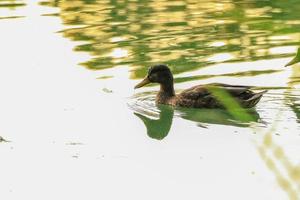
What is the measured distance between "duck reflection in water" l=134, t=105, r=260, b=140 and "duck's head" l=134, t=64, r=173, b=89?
1.48ft

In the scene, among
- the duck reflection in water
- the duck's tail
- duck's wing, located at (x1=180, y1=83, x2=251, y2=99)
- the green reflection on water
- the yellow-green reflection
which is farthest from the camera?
the green reflection on water

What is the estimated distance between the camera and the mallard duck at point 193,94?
382 inches

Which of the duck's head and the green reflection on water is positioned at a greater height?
the duck's head

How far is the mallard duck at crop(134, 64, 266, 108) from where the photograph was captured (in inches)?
382

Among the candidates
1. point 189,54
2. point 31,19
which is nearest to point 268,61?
point 189,54

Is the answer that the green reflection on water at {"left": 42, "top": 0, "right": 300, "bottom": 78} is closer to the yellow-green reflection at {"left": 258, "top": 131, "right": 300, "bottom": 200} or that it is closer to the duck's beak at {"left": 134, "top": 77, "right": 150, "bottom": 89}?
the duck's beak at {"left": 134, "top": 77, "right": 150, "bottom": 89}

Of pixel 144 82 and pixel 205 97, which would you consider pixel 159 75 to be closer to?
pixel 144 82

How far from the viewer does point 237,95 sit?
384 inches

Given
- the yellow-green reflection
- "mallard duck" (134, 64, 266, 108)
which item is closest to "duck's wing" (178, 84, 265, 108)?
"mallard duck" (134, 64, 266, 108)

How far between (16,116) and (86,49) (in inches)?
143

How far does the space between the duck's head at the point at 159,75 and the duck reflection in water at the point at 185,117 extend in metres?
0.45

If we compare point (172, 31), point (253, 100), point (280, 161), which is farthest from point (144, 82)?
point (280, 161)

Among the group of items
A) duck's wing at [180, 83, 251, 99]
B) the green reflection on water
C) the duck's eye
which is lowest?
the green reflection on water

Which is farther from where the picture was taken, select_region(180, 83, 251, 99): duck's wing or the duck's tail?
select_region(180, 83, 251, 99): duck's wing
